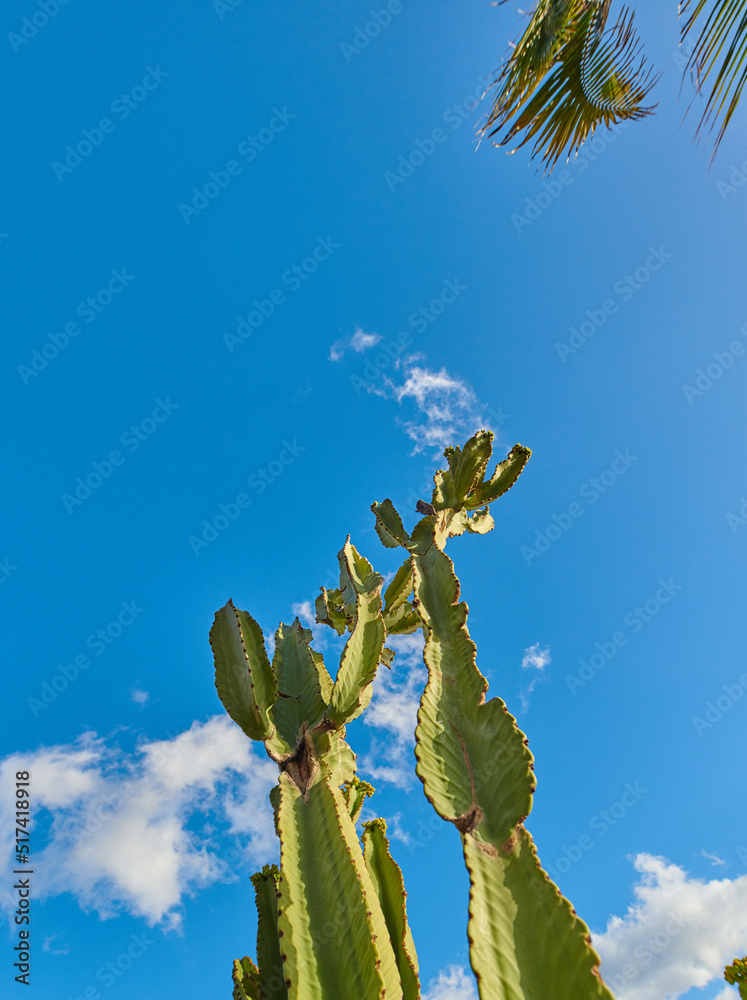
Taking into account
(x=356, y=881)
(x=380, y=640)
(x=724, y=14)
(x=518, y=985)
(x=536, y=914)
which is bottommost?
(x=518, y=985)

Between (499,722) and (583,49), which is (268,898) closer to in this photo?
Answer: (499,722)

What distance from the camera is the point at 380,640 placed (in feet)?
8.97

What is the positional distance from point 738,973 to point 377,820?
5.97 feet

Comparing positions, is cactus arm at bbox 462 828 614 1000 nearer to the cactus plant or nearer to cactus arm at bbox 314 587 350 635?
the cactus plant

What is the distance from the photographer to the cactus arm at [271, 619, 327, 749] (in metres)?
2.62

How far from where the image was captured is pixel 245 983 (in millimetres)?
2330

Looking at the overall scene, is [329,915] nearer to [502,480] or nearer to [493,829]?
[493,829]

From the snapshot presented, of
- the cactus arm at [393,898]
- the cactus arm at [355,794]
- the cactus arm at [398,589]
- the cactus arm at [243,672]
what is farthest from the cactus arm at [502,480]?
the cactus arm at [393,898]

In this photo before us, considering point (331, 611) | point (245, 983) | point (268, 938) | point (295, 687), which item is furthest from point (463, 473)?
point (245, 983)

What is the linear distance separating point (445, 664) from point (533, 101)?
11.3 ft

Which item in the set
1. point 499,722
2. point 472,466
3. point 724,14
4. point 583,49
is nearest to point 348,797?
point 499,722

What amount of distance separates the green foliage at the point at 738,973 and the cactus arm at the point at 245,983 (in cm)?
221

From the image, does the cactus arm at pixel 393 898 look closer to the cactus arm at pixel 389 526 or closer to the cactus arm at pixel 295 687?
Result: the cactus arm at pixel 295 687

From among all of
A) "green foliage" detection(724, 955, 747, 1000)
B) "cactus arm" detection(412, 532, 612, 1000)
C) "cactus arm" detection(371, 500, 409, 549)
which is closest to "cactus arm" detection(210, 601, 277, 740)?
"cactus arm" detection(412, 532, 612, 1000)
